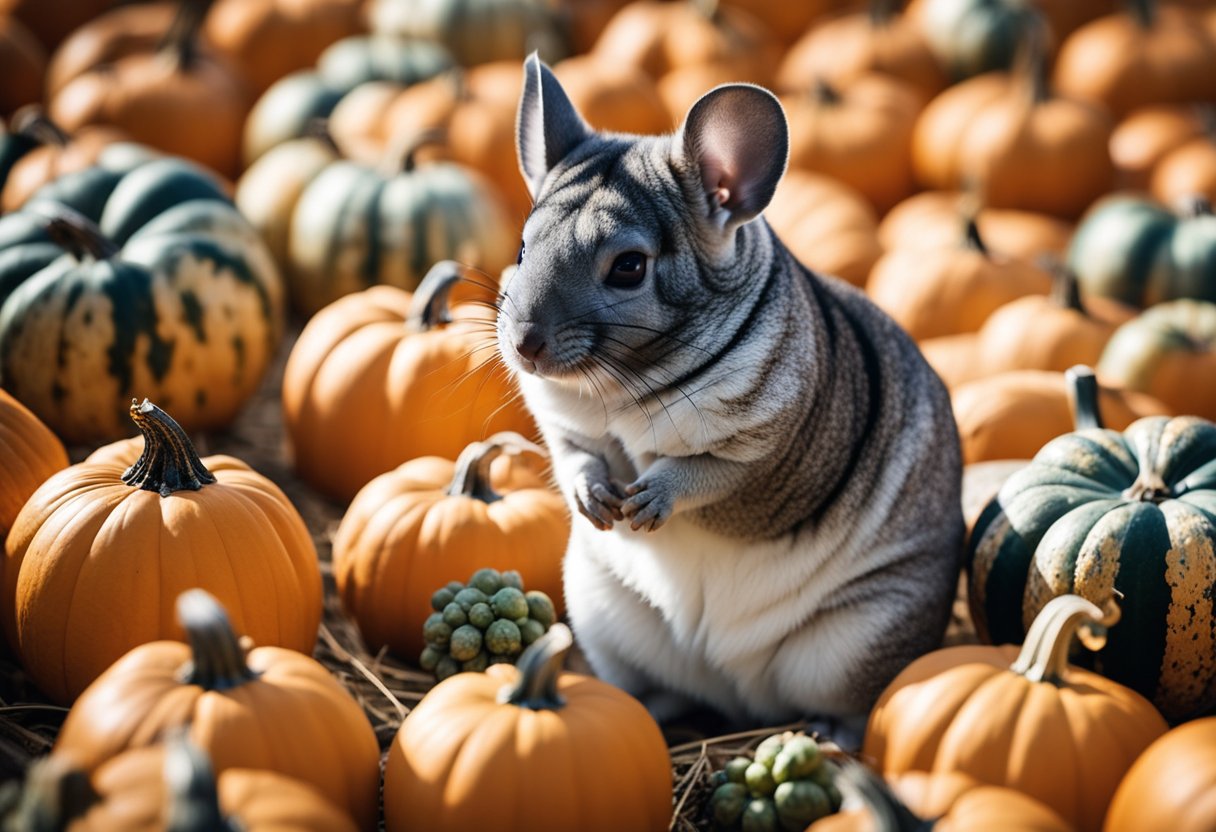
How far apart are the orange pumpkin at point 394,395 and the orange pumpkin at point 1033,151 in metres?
3.40

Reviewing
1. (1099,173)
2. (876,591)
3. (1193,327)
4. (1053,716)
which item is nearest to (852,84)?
(1099,173)

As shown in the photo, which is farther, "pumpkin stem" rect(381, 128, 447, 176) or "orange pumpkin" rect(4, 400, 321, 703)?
"pumpkin stem" rect(381, 128, 447, 176)

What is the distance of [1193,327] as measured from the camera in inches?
210

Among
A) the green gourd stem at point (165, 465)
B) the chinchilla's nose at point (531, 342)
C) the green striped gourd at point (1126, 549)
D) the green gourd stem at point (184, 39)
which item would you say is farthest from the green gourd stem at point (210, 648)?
the green gourd stem at point (184, 39)

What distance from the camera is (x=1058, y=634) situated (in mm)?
2916

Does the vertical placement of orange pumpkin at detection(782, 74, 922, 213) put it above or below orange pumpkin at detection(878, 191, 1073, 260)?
above

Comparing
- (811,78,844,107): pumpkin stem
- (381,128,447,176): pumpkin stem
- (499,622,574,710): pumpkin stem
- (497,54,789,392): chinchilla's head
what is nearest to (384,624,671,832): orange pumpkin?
(499,622,574,710): pumpkin stem

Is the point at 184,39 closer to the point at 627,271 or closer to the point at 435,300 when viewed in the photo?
the point at 435,300

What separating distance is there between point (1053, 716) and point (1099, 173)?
16.2 ft

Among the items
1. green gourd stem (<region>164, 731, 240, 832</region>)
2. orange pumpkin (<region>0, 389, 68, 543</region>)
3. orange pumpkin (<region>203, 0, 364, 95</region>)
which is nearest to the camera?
green gourd stem (<region>164, 731, 240, 832</region>)

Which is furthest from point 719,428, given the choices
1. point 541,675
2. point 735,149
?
point 541,675

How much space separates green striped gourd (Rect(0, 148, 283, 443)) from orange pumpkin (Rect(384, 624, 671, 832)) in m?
2.38

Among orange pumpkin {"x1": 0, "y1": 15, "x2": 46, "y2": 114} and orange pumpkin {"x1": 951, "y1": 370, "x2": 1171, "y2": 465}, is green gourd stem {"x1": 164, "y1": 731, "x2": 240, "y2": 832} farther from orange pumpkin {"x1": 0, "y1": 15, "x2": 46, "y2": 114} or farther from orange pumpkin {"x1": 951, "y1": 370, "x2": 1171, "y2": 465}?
orange pumpkin {"x1": 0, "y1": 15, "x2": 46, "y2": 114}

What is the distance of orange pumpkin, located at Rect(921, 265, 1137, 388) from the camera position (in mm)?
5230
